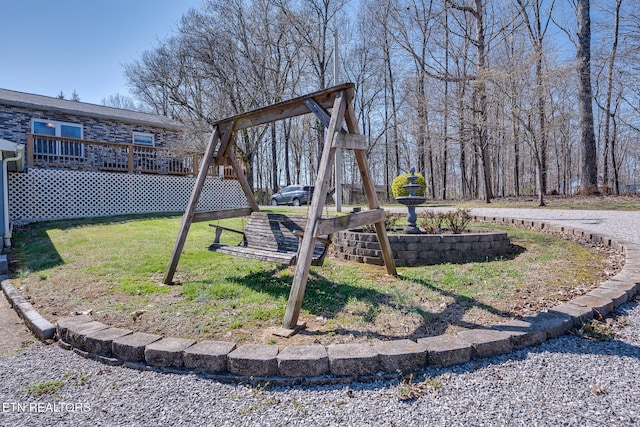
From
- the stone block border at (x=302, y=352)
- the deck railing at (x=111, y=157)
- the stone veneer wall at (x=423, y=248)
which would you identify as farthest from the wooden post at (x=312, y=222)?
the deck railing at (x=111, y=157)

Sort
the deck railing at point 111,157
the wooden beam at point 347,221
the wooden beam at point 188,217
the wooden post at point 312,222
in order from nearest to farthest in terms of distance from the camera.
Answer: the wooden post at point 312,222 → the wooden beam at point 347,221 → the wooden beam at point 188,217 → the deck railing at point 111,157


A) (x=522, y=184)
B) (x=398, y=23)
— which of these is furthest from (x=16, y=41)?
(x=522, y=184)

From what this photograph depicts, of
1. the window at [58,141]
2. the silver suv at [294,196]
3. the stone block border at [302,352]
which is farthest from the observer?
the silver suv at [294,196]

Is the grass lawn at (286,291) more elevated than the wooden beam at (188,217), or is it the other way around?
the wooden beam at (188,217)

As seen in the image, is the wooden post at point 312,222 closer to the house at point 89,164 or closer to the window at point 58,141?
the house at point 89,164

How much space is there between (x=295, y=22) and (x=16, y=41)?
11.4m

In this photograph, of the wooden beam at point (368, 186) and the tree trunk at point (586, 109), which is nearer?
the wooden beam at point (368, 186)

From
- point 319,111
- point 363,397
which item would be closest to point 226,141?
point 319,111

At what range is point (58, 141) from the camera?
11289mm

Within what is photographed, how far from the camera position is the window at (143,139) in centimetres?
1444

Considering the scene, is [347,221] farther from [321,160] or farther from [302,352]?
[302,352]

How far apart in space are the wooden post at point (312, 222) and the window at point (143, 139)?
539 inches

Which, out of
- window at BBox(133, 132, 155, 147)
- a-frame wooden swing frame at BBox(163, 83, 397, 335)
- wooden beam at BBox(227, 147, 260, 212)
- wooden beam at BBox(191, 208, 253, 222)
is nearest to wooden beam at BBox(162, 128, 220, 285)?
a-frame wooden swing frame at BBox(163, 83, 397, 335)

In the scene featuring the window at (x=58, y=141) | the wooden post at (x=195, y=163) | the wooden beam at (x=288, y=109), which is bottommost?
the wooden beam at (x=288, y=109)
